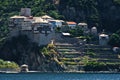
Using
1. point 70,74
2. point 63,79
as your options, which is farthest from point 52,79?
point 70,74

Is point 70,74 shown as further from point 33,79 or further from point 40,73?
point 33,79

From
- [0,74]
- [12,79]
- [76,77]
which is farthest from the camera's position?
[0,74]

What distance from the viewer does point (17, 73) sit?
648 ft

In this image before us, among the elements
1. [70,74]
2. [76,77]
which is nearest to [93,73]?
[70,74]

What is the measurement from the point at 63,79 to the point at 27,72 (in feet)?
96.3

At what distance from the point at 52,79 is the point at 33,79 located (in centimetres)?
358

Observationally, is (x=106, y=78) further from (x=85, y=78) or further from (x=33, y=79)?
(x=33, y=79)

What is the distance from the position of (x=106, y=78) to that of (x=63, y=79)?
945 cm

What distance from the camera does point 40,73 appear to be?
7726 inches

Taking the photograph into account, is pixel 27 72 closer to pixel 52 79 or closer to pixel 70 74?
pixel 70 74

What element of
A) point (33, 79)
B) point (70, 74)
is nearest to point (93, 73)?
point (70, 74)

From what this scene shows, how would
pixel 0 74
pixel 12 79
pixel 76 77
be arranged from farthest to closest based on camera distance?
1. pixel 0 74
2. pixel 76 77
3. pixel 12 79

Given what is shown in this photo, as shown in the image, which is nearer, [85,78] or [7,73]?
[85,78]

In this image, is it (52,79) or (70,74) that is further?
(70,74)
